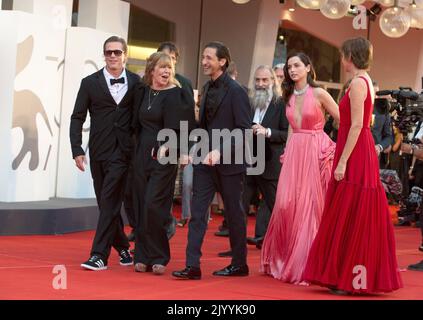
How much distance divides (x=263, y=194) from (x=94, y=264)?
2.48 metres

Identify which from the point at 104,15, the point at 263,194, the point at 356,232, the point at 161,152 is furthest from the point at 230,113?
the point at 104,15

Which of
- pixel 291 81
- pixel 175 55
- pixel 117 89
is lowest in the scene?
pixel 117 89

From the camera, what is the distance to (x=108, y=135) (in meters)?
7.48

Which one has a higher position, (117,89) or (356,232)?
(117,89)

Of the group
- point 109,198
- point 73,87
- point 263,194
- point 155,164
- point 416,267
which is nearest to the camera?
point 155,164

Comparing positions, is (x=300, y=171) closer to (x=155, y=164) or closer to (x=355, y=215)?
(x=355, y=215)

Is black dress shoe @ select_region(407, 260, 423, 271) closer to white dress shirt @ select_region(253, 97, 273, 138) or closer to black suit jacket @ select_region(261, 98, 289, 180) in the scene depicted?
black suit jacket @ select_region(261, 98, 289, 180)

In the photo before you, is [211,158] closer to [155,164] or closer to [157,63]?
[155,164]

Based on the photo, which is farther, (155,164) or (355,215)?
(155,164)

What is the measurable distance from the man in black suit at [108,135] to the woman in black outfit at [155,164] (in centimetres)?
17

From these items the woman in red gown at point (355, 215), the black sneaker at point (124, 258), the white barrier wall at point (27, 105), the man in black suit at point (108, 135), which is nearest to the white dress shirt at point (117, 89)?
the man in black suit at point (108, 135)

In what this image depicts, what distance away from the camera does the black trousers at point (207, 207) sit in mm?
7004

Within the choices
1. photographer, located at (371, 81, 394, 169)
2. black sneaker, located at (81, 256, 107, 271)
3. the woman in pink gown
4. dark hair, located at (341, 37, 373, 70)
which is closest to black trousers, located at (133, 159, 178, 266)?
black sneaker, located at (81, 256, 107, 271)

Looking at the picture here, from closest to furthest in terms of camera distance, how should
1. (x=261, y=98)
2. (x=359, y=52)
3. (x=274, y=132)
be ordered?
(x=359, y=52) → (x=274, y=132) → (x=261, y=98)
